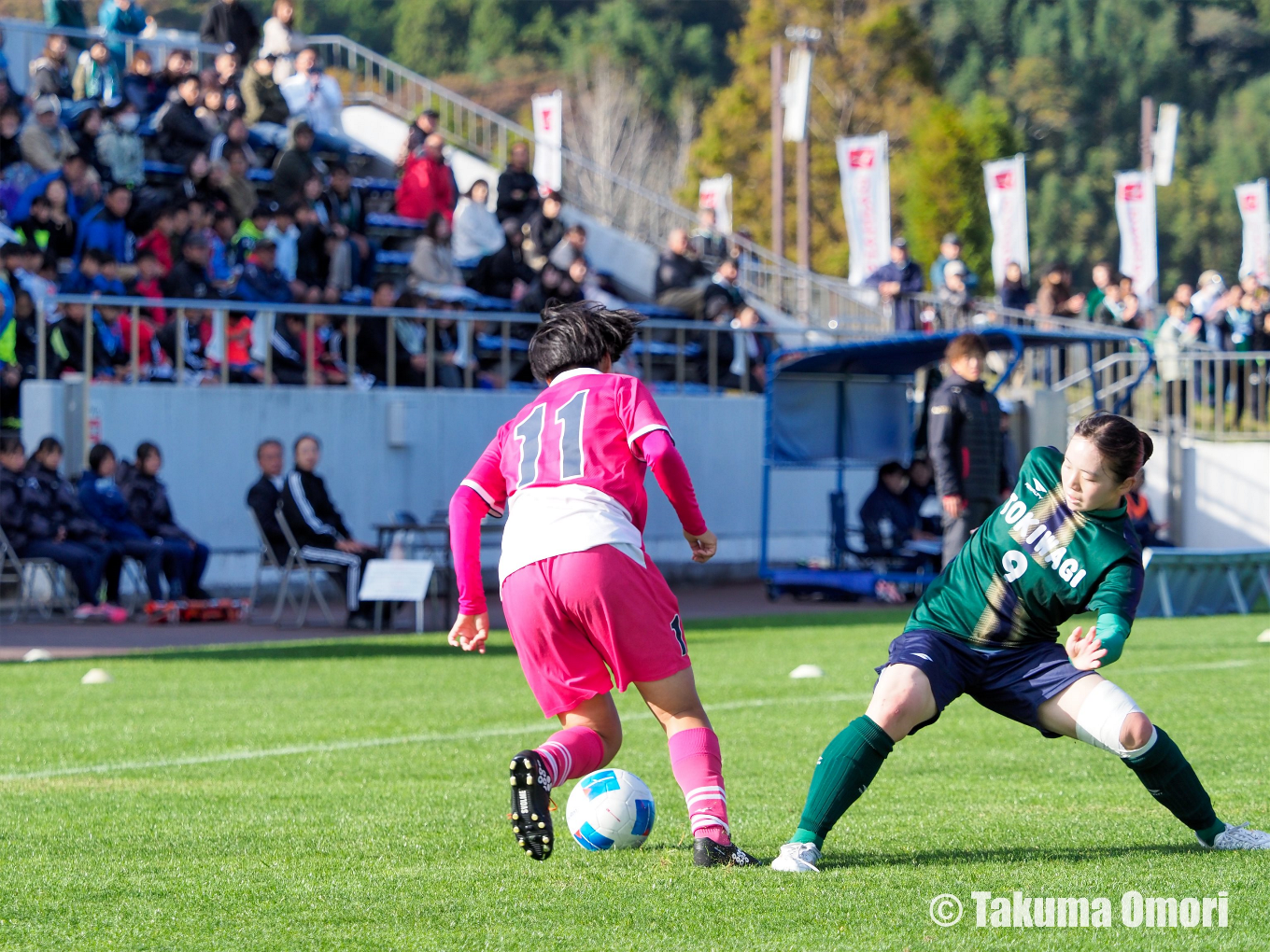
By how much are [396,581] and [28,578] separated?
148 inches

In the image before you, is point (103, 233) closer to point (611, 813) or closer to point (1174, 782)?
point (611, 813)

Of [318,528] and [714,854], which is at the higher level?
[318,528]

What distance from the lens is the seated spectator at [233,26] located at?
25625 millimetres

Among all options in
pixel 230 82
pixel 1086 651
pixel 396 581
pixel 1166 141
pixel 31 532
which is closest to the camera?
pixel 1086 651

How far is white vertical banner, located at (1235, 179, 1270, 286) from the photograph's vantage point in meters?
36.3

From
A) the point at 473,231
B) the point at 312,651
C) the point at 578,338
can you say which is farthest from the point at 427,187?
A: the point at 578,338

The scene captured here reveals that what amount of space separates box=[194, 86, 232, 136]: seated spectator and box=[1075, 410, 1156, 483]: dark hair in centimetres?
1864

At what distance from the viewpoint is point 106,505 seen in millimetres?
16156

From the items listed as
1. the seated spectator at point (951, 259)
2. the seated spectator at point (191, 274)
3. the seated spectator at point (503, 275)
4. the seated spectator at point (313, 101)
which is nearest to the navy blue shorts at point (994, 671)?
the seated spectator at point (191, 274)

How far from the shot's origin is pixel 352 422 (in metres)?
19.1

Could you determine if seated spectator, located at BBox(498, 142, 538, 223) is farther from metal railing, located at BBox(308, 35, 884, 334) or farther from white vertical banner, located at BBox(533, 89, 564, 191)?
metal railing, located at BBox(308, 35, 884, 334)

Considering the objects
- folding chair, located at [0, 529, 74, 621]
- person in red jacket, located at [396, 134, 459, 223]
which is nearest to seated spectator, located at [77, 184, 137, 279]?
folding chair, located at [0, 529, 74, 621]

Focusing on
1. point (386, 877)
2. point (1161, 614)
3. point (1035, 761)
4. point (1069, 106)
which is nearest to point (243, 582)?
point (1161, 614)

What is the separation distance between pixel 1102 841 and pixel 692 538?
1.74m
